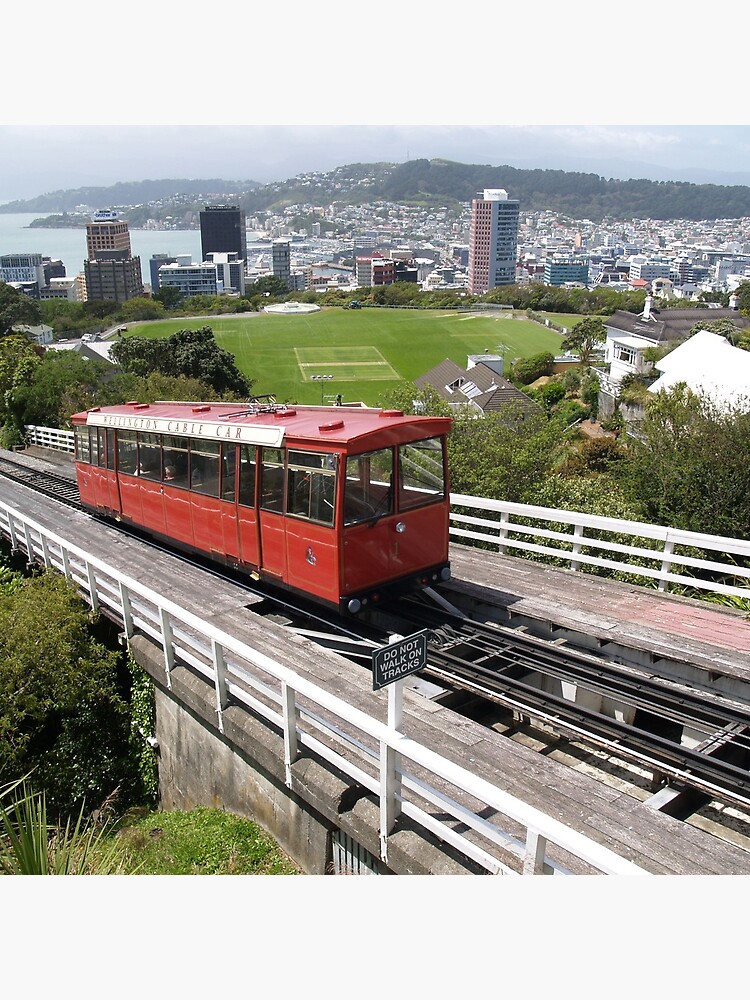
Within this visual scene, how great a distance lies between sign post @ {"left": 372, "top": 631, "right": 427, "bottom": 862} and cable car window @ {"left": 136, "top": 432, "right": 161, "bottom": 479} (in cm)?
884

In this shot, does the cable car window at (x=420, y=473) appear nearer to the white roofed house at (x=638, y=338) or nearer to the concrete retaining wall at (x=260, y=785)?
the concrete retaining wall at (x=260, y=785)

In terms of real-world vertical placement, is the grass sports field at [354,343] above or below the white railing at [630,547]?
below

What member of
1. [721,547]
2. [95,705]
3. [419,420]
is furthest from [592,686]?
[95,705]

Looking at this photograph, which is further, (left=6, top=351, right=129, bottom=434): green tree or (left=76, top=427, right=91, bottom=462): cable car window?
(left=6, top=351, right=129, bottom=434): green tree

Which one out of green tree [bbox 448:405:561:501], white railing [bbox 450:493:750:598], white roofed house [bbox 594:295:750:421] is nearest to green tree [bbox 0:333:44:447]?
green tree [bbox 448:405:561:501]

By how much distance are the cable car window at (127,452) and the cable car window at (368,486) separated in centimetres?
643

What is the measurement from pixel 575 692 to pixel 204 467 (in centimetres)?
629

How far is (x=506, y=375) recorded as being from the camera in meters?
96.9

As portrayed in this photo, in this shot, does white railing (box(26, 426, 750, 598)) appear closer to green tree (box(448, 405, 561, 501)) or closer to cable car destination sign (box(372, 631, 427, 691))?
green tree (box(448, 405, 561, 501))

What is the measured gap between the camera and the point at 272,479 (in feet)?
34.5

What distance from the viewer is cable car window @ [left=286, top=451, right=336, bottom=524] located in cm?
957

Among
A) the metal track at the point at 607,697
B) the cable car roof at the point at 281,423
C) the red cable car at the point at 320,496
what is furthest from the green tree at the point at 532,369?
the metal track at the point at 607,697

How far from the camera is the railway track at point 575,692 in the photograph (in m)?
7.08

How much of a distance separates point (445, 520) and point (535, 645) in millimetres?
2055
